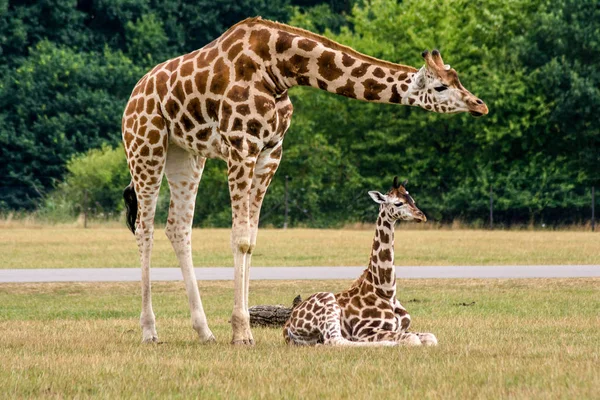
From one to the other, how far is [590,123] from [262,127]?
37.6 m

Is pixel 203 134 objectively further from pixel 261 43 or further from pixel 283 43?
pixel 283 43

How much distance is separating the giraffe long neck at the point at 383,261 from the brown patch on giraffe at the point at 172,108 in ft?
7.39

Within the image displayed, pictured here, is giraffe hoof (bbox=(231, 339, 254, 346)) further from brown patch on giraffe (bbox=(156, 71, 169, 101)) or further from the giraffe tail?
brown patch on giraffe (bbox=(156, 71, 169, 101))

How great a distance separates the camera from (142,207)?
39.0ft

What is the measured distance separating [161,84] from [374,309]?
3.06 m

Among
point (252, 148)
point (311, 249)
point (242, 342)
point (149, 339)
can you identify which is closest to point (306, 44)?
point (252, 148)

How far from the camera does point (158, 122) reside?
11578mm

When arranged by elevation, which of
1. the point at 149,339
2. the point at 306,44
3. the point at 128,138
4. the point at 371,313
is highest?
the point at 306,44

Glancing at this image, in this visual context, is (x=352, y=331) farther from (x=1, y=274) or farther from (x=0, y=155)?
(x=0, y=155)

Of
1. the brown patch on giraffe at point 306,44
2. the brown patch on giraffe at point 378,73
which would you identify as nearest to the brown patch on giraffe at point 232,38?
the brown patch on giraffe at point 306,44

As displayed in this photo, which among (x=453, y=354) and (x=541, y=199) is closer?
(x=453, y=354)

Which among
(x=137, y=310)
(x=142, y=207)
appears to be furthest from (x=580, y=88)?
(x=142, y=207)

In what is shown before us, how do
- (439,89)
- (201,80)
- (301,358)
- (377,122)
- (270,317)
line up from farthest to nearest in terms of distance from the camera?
(377,122) → (270,317) → (201,80) → (439,89) → (301,358)

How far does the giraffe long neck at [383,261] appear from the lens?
10.6 metres
